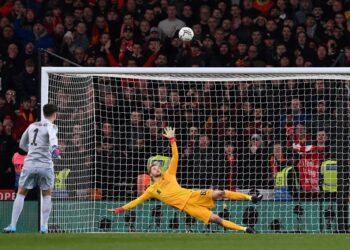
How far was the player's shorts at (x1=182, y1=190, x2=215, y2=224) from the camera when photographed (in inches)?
628

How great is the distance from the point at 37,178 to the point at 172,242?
2607mm

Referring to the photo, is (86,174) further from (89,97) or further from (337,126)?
(337,126)

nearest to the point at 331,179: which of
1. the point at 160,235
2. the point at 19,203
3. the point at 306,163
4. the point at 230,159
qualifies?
the point at 306,163

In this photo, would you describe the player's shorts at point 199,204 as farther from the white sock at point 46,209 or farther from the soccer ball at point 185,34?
the soccer ball at point 185,34

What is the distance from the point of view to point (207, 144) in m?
17.7

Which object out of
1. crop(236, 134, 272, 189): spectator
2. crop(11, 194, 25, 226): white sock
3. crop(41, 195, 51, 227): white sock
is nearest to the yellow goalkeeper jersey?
crop(41, 195, 51, 227): white sock

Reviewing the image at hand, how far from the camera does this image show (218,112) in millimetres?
18094

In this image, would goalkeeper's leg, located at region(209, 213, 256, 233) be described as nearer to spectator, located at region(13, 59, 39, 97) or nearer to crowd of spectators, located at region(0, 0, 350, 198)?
crowd of spectators, located at region(0, 0, 350, 198)

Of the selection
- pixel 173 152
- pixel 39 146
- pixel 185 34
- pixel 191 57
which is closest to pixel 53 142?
pixel 39 146

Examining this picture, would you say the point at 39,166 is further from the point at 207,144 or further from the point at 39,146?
the point at 207,144

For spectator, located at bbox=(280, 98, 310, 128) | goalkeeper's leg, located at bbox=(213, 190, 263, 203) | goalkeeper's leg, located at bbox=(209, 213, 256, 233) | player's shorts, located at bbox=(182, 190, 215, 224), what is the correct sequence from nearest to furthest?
goalkeeper's leg, located at bbox=(209, 213, 256, 233), goalkeeper's leg, located at bbox=(213, 190, 263, 203), player's shorts, located at bbox=(182, 190, 215, 224), spectator, located at bbox=(280, 98, 310, 128)

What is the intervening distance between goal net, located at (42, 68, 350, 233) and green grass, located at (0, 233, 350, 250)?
5.66 feet

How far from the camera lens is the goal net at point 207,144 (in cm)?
1700

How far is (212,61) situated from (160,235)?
526cm
